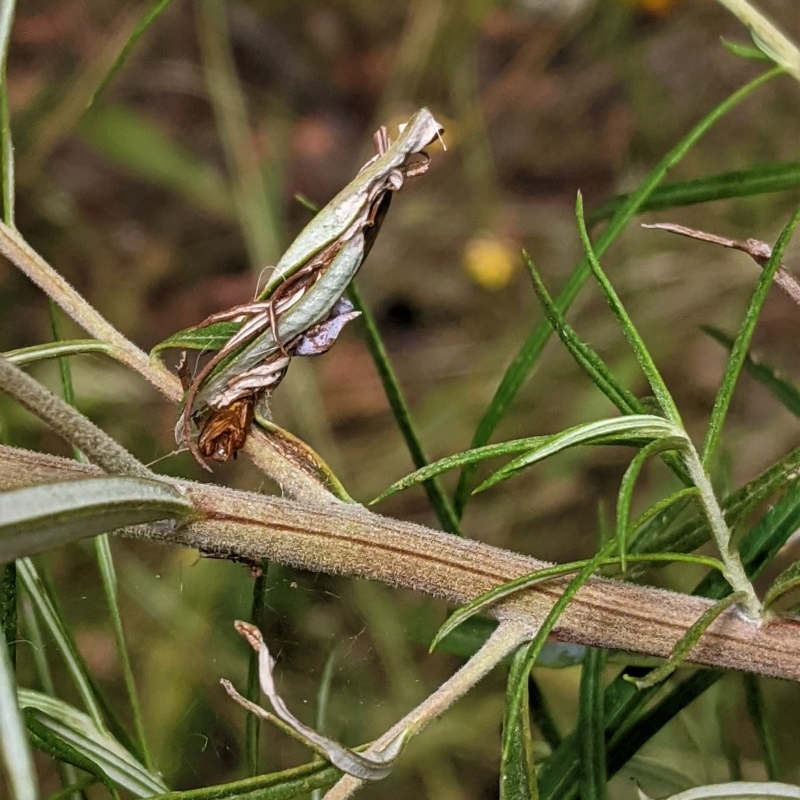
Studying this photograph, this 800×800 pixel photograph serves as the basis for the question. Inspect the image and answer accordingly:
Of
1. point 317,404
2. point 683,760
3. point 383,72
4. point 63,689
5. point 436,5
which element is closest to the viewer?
point 683,760

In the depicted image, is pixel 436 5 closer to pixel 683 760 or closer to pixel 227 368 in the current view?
pixel 683 760

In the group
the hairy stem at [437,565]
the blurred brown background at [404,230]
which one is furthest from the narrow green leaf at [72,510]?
the blurred brown background at [404,230]

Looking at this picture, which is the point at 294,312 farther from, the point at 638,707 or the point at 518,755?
the point at 638,707

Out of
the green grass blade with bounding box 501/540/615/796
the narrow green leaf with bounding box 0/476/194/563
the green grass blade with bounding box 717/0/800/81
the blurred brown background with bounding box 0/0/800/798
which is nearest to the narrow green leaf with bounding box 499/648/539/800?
the green grass blade with bounding box 501/540/615/796

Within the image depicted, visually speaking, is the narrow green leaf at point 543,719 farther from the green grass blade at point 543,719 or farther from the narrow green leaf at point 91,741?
the narrow green leaf at point 91,741

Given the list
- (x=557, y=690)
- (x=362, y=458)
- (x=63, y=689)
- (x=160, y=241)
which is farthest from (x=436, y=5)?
(x=63, y=689)

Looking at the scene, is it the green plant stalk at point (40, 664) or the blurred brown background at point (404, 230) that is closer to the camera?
the green plant stalk at point (40, 664)

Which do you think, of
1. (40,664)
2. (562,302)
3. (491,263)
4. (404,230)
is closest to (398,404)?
(562,302)
